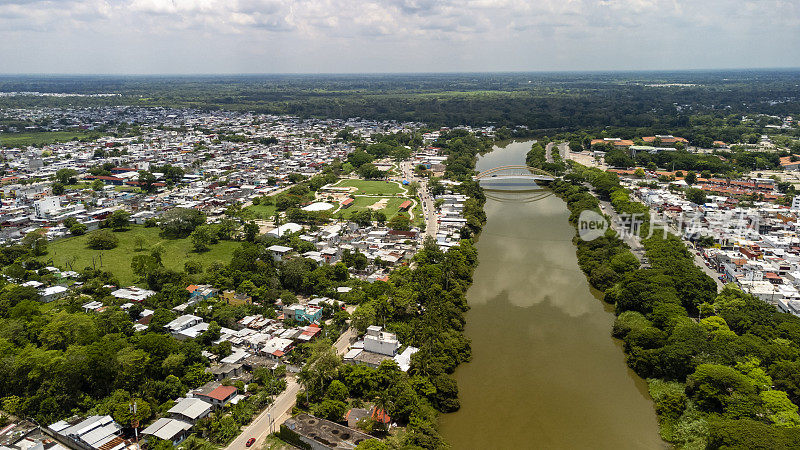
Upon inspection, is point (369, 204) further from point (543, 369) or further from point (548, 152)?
point (548, 152)

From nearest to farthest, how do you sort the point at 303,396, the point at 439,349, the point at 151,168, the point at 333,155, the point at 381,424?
the point at 381,424 < the point at 303,396 < the point at 439,349 < the point at 151,168 < the point at 333,155

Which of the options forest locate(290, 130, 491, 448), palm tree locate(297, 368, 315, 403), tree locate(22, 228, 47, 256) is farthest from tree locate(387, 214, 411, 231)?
tree locate(22, 228, 47, 256)

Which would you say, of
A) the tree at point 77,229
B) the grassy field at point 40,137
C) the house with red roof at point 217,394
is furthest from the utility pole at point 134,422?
the grassy field at point 40,137

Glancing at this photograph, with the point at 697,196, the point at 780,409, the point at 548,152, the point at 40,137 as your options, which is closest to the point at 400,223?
the point at 780,409

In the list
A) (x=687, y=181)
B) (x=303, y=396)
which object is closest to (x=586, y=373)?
(x=303, y=396)

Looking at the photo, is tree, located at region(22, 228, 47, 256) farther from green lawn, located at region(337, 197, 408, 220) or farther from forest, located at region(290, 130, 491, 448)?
forest, located at region(290, 130, 491, 448)

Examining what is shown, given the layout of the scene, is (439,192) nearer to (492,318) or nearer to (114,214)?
(492,318)

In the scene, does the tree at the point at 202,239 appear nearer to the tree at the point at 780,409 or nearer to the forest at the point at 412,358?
the forest at the point at 412,358
